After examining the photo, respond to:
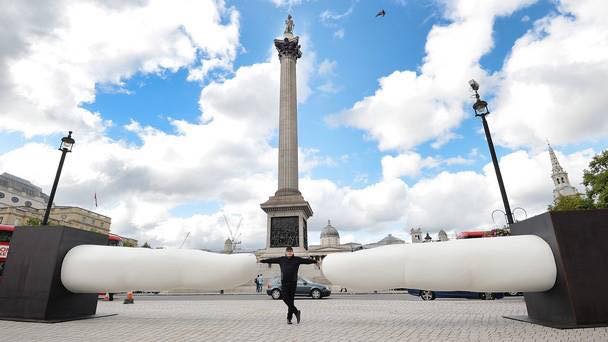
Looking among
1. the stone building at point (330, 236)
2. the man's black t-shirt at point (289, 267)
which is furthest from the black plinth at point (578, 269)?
the stone building at point (330, 236)

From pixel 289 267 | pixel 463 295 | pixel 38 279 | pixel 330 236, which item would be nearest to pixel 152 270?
pixel 38 279

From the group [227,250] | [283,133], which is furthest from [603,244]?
[227,250]

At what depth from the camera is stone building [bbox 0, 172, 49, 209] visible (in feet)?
279

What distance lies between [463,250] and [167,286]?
725cm

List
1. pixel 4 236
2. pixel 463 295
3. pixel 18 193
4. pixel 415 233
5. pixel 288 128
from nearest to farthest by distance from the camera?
pixel 463 295, pixel 4 236, pixel 288 128, pixel 18 193, pixel 415 233

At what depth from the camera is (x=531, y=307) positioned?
8.56 m

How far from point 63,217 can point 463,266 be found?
85.2 meters

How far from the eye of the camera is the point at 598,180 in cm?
3369

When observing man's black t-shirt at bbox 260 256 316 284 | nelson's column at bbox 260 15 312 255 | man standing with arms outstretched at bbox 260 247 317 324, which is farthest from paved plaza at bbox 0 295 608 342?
nelson's column at bbox 260 15 312 255

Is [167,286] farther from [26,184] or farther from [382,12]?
[26,184]

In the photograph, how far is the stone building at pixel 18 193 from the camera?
279 ft

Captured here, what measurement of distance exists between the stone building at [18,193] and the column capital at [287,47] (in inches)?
3112

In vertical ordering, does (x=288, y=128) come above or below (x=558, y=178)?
below

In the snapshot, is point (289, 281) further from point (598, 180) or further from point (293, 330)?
point (598, 180)
